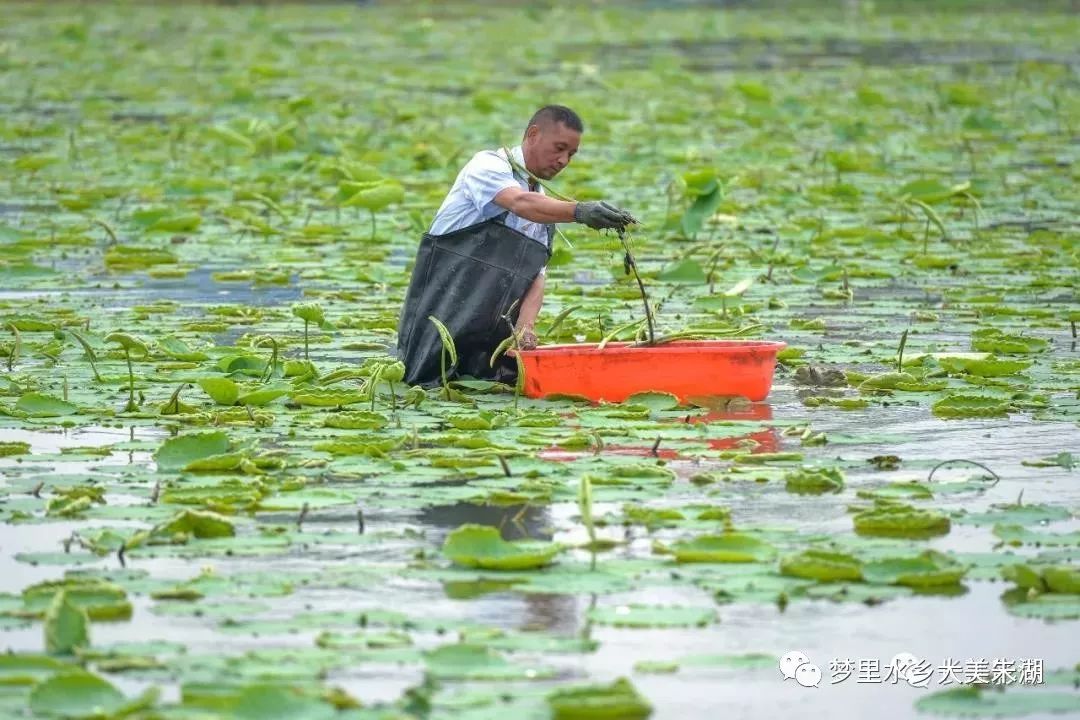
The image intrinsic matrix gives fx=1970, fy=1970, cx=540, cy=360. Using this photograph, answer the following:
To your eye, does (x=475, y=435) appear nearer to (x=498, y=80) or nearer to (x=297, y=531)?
(x=297, y=531)

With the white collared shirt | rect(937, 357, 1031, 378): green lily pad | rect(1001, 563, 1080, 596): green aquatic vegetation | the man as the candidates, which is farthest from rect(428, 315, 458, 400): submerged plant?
rect(1001, 563, 1080, 596): green aquatic vegetation

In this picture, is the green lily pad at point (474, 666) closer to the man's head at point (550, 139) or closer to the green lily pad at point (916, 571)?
the green lily pad at point (916, 571)

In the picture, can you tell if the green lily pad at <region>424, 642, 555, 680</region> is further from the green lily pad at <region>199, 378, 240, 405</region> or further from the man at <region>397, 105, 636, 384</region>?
the man at <region>397, 105, 636, 384</region>

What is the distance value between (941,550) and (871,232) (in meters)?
5.95

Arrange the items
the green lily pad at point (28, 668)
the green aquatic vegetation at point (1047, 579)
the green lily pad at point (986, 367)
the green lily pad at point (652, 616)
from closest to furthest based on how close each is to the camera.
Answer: the green lily pad at point (28, 668)
the green lily pad at point (652, 616)
the green aquatic vegetation at point (1047, 579)
the green lily pad at point (986, 367)

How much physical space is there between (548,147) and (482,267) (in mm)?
476

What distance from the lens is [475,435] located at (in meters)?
5.93

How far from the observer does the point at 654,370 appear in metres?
6.52

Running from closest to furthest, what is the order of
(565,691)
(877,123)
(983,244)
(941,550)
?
(565,691) < (941,550) < (983,244) < (877,123)

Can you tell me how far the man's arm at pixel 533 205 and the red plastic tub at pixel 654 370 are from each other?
443 millimetres

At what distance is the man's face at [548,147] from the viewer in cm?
666

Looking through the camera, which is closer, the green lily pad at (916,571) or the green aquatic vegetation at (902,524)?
the green lily pad at (916,571)

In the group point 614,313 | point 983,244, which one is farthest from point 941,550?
point 983,244

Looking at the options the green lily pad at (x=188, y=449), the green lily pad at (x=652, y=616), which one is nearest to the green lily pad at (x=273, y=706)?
the green lily pad at (x=652, y=616)
